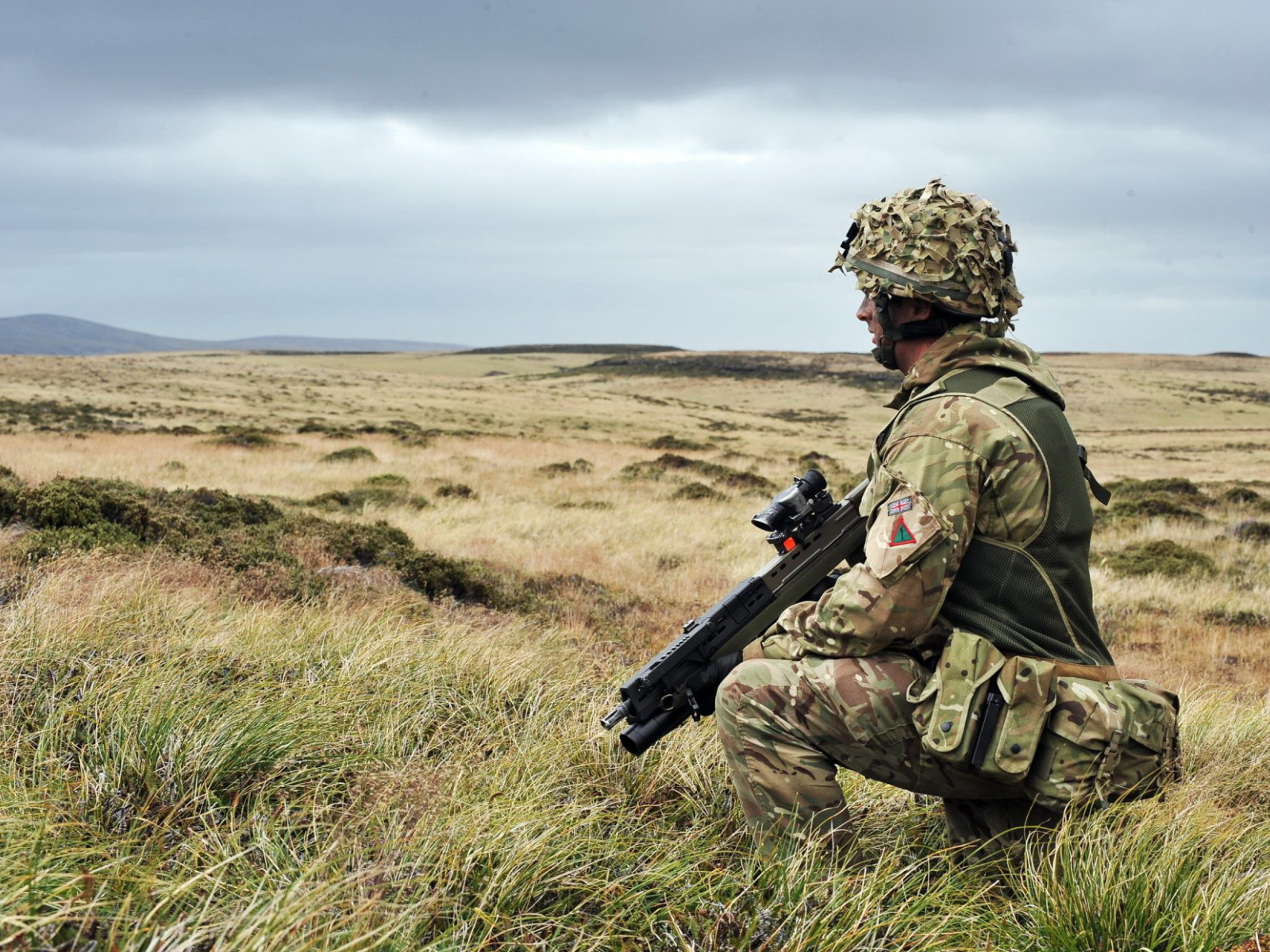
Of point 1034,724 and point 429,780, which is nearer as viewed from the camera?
point 1034,724

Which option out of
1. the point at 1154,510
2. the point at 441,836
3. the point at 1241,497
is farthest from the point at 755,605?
the point at 1241,497

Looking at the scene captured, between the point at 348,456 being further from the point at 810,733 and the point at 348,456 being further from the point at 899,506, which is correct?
the point at 899,506

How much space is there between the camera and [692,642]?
11.2ft

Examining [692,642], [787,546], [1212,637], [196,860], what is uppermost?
[787,546]

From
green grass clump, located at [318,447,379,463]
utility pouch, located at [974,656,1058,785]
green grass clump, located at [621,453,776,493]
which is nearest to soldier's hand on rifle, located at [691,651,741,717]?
utility pouch, located at [974,656,1058,785]

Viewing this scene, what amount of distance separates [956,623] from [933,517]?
410 mm

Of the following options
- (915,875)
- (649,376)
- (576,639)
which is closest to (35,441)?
(576,639)

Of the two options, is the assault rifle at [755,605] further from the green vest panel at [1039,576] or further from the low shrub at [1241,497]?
the low shrub at [1241,497]

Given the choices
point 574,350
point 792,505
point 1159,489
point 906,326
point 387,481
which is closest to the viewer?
point 906,326

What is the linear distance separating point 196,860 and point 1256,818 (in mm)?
3713

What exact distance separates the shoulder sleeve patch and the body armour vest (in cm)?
24

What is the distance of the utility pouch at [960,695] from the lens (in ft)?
9.21

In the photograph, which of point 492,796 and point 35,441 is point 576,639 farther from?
point 35,441

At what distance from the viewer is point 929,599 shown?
283cm
